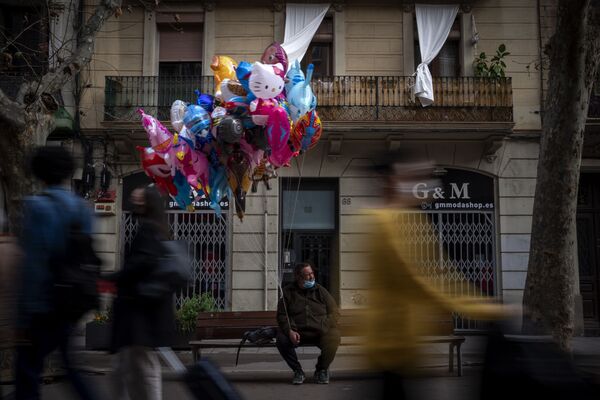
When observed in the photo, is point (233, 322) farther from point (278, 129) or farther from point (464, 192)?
point (464, 192)

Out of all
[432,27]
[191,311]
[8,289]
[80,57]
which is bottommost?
[191,311]

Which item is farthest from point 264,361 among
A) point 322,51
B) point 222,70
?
point 322,51

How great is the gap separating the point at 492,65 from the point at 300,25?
14.9 feet

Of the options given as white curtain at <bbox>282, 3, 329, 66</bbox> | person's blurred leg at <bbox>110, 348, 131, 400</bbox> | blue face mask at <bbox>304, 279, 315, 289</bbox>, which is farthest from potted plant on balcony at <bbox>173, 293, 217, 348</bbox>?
person's blurred leg at <bbox>110, 348, 131, 400</bbox>

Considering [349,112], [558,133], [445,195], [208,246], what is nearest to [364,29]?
[349,112]

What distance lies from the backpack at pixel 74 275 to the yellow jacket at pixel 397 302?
1.88 meters

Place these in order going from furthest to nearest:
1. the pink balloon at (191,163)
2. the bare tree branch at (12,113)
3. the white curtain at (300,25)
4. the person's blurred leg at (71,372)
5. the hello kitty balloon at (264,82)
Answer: the white curtain at (300,25), the bare tree branch at (12,113), the pink balloon at (191,163), the hello kitty balloon at (264,82), the person's blurred leg at (71,372)

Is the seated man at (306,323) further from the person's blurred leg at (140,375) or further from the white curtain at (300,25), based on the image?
the white curtain at (300,25)

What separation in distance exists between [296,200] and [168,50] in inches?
193

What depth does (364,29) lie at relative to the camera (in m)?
14.8

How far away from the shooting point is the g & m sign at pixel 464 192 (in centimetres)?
1436

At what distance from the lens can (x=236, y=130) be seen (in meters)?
7.41

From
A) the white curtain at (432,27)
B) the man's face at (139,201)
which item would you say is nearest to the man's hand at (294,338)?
the man's face at (139,201)

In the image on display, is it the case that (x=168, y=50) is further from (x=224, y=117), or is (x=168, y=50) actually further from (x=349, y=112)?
(x=224, y=117)
